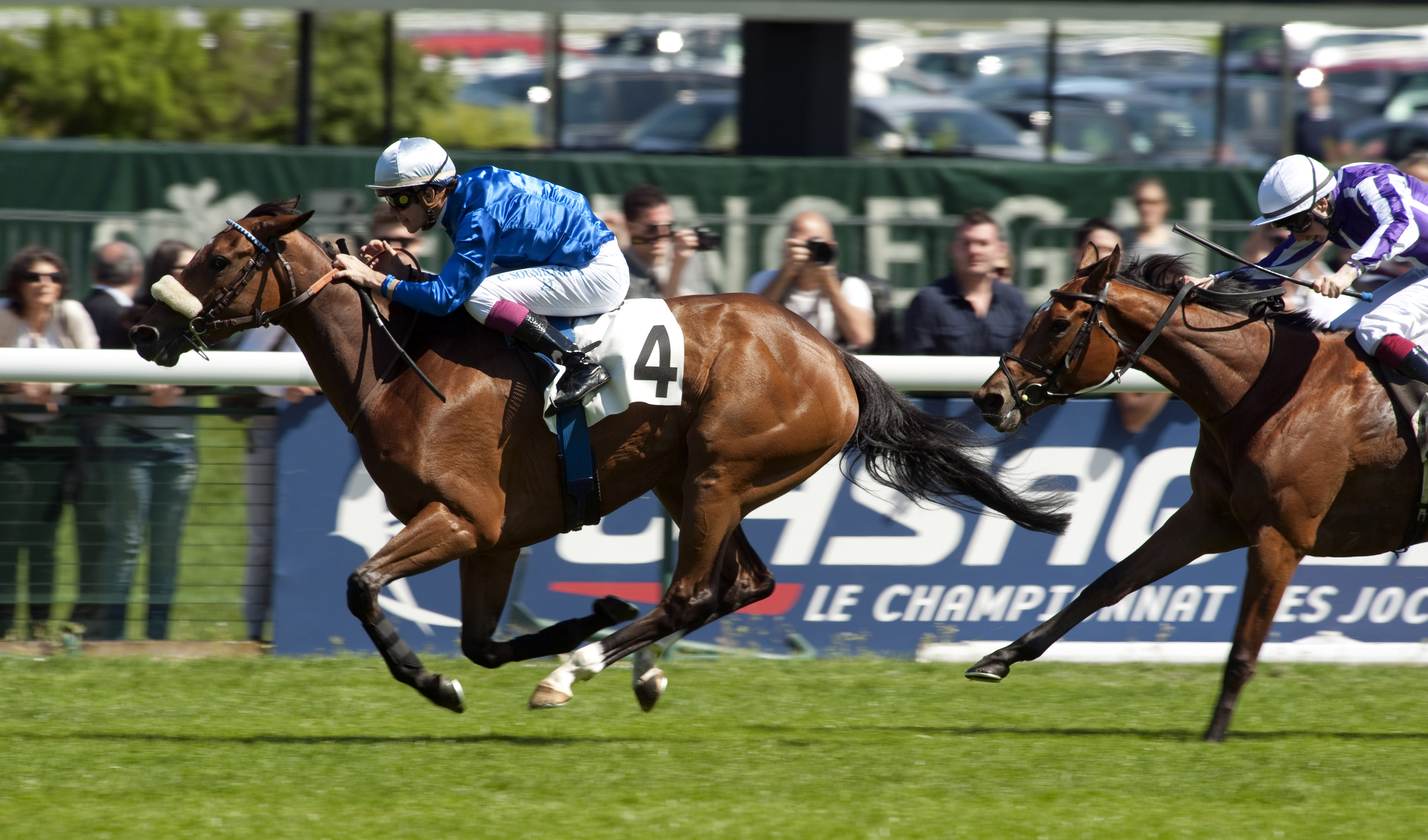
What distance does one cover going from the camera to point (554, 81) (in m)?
12.5

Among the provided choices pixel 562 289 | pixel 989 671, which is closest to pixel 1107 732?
pixel 989 671

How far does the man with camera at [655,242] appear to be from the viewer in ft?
24.4

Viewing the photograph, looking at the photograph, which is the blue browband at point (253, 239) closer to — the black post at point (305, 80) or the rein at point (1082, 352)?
the rein at point (1082, 352)

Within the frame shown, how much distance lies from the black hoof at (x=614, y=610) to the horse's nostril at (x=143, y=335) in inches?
64.6

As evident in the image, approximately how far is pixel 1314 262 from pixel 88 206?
7.62m

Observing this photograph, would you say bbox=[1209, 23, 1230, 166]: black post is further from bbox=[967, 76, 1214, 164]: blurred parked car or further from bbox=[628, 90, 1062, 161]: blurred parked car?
bbox=[628, 90, 1062, 161]: blurred parked car

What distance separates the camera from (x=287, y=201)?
17.9 feet

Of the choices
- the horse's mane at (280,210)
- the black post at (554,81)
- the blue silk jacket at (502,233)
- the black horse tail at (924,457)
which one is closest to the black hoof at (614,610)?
the black horse tail at (924,457)

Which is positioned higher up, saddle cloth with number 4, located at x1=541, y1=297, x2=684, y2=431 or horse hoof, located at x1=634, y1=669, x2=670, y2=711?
saddle cloth with number 4, located at x1=541, y1=297, x2=684, y2=431

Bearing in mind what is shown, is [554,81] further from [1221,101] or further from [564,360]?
[564,360]

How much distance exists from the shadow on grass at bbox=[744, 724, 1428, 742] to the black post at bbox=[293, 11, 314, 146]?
7972 mm

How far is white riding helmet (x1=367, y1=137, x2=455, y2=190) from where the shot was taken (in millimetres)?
5309

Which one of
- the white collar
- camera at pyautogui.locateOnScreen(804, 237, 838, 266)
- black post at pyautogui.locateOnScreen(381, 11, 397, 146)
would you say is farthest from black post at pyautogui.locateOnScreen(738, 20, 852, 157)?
the white collar

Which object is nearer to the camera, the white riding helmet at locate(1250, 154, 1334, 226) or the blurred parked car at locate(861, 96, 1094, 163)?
the white riding helmet at locate(1250, 154, 1334, 226)
